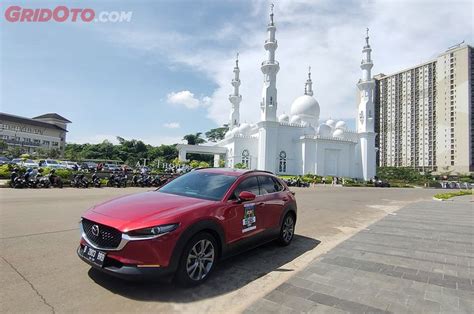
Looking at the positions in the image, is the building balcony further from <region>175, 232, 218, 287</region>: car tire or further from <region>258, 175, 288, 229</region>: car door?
<region>175, 232, 218, 287</region>: car tire

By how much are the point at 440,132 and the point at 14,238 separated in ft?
331

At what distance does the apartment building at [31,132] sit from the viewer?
3150 inches

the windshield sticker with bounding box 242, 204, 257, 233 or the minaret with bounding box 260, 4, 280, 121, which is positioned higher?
the minaret with bounding box 260, 4, 280, 121

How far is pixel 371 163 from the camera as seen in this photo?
53.4 meters

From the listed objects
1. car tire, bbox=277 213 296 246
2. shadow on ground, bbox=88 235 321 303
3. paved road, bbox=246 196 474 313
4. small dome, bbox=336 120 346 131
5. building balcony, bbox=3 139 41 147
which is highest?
small dome, bbox=336 120 346 131

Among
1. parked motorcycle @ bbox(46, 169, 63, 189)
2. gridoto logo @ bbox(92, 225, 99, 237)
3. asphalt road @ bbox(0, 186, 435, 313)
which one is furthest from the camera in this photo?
parked motorcycle @ bbox(46, 169, 63, 189)

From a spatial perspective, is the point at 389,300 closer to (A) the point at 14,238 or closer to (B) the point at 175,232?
(B) the point at 175,232

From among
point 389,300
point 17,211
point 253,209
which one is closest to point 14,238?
point 17,211

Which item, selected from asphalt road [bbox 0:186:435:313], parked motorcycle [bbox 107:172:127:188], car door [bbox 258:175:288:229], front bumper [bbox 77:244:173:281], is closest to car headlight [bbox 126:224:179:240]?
front bumper [bbox 77:244:173:281]

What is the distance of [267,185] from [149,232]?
2.88m

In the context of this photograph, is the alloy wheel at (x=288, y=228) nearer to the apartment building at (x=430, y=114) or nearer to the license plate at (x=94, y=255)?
the license plate at (x=94, y=255)

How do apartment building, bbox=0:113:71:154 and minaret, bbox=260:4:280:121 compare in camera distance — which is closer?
minaret, bbox=260:4:280:121

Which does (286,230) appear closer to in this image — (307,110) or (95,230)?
(95,230)

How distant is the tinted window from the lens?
4.79 m
